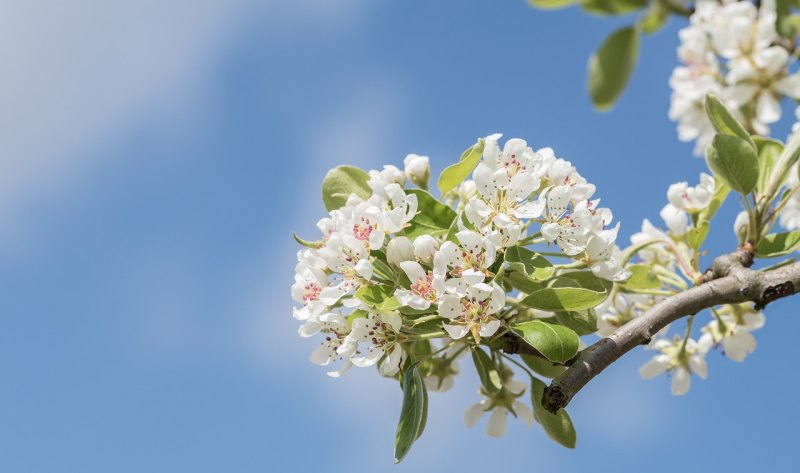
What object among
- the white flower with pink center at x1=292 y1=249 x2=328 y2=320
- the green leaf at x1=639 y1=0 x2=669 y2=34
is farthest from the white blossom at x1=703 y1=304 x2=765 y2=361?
the green leaf at x1=639 y1=0 x2=669 y2=34

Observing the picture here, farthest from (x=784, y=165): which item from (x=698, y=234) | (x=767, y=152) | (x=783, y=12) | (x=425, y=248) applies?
(x=783, y=12)

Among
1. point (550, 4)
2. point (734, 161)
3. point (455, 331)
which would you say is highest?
point (734, 161)

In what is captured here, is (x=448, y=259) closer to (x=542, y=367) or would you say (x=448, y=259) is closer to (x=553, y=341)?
(x=553, y=341)

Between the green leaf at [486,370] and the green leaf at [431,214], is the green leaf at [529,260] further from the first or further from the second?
the green leaf at [486,370]

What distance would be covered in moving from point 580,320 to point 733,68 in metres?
0.87

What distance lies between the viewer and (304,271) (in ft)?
6.75

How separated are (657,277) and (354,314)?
908 millimetres

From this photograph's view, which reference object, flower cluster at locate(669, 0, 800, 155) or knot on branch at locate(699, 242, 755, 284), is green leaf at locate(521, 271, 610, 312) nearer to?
knot on branch at locate(699, 242, 755, 284)

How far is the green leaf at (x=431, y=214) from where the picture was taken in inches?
80.4

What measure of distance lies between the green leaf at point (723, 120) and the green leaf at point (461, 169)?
63 centimetres

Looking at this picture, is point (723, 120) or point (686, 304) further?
point (723, 120)

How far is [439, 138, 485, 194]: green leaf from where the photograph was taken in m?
2.09

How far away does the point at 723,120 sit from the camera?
7.36 feet

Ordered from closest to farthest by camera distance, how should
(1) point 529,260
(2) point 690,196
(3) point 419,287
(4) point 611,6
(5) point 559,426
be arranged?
(4) point 611,6, (3) point 419,287, (1) point 529,260, (5) point 559,426, (2) point 690,196
